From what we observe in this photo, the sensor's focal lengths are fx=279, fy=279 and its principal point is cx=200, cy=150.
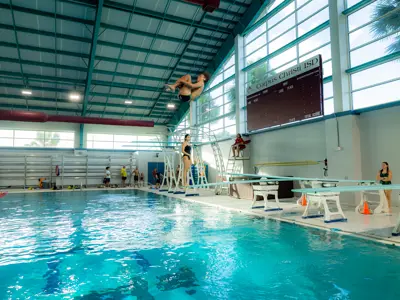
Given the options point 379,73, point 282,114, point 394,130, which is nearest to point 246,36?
point 282,114

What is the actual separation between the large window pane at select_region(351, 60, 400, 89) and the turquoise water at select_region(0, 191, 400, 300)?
6155mm

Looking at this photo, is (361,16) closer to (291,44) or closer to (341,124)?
(291,44)

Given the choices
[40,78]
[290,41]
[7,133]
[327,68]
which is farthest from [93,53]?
[327,68]

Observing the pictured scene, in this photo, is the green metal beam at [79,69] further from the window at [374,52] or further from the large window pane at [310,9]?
the window at [374,52]

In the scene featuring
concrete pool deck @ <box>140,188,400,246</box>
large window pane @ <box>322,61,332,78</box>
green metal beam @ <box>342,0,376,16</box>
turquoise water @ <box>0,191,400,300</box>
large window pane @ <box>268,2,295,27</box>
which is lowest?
turquoise water @ <box>0,191,400,300</box>

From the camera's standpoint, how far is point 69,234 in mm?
5059

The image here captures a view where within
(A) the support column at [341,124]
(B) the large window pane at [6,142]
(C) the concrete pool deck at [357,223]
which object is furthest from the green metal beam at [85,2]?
(B) the large window pane at [6,142]

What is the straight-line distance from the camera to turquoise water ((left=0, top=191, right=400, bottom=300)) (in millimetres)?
2621

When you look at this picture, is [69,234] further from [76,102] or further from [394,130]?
[76,102]

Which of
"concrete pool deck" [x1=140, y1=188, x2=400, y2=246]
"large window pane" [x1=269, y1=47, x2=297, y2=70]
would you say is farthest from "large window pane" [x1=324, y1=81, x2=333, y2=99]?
"concrete pool deck" [x1=140, y1=188, x2=400, y2=246]

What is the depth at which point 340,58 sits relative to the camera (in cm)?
957

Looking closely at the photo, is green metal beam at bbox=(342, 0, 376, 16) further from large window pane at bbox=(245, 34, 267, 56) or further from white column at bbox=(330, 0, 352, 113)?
large window pane at bbox=(245, 34, 267, 56)

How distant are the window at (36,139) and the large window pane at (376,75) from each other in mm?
18432

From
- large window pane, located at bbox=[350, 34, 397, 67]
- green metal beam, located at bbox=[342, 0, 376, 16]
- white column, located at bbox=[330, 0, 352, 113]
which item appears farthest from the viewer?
white column, located at bbox=[330, 0, 352, 113]
